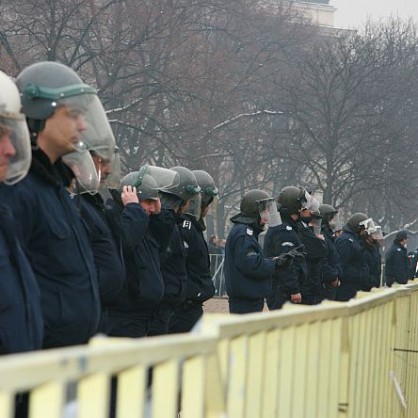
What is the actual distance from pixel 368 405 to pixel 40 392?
172 inches

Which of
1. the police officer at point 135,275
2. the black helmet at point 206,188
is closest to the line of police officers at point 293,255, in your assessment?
the black helmet at point 206,188

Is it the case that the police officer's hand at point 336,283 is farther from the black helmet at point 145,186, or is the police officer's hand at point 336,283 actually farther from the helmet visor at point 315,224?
the black helmet at point 145,186

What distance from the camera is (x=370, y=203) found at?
153 ft

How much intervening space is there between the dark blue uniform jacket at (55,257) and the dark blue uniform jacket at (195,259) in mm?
5571

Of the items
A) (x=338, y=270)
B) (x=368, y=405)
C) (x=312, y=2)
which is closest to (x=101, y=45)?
(x=338, y=270)

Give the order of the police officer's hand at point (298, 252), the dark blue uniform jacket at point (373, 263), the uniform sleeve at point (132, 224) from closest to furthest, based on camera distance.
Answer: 1. the uniform sleeve at point (132, 224)
2. the police officer's hand at point (298, 252)
3. the dark blue uniform jacket at point (373, 263)

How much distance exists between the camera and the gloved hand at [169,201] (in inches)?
435

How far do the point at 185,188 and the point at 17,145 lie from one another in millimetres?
6256

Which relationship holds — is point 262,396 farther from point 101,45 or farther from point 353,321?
point 101,45

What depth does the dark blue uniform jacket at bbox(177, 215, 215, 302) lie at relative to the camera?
11062mm

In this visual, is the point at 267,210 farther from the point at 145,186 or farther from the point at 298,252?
the point at 145,186

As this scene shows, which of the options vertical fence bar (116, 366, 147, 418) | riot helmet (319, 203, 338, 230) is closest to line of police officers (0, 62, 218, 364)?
vertical fence bar (116, 366, 147, 418)

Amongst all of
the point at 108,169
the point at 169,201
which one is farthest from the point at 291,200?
the point at 108,169

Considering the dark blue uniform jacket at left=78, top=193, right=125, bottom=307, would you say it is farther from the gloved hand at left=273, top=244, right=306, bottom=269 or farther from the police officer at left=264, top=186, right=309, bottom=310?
the police officer at left=264, top=186, right=309, bottom=310
